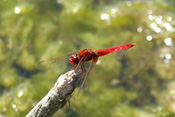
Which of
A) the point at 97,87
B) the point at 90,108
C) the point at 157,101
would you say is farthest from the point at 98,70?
the point at 157,101

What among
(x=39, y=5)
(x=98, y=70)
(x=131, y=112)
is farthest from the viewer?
(x=39, y=5)

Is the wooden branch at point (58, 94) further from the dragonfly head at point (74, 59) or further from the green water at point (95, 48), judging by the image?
the green water at point (95, 48)

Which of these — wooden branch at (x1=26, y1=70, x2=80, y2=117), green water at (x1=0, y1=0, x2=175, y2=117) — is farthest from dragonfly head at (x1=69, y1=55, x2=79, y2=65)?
green water at (x1=0, y1=0, x2=175, y2=117)

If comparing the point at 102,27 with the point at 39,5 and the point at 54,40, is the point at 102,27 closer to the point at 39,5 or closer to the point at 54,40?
the point at 54,40

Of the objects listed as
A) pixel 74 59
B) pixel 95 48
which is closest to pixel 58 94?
pixel 74 59

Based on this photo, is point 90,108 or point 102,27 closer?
point 90,108

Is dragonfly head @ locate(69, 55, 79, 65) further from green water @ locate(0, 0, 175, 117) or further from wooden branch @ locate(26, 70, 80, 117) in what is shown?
green water @ locate(0, 0, 175, 117)
